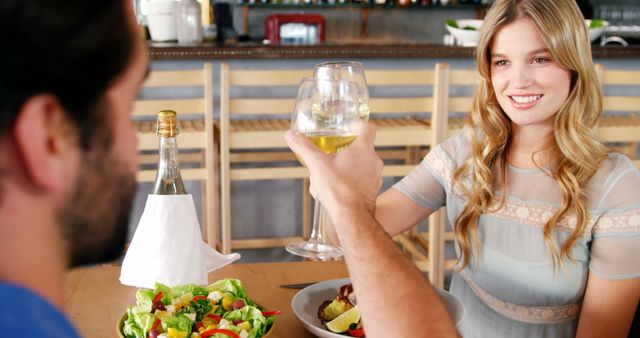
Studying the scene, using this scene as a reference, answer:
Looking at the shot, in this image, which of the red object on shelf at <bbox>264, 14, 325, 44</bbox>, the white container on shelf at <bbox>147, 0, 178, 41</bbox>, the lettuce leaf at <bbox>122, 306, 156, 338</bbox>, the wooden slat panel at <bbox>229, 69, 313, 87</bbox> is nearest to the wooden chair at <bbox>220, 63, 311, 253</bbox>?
the wooden slat panel at <bbox>229, 69, 313, 87</bbox>

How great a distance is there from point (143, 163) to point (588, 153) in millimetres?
2016

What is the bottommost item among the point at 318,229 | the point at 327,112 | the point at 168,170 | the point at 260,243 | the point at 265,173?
the point at 260,243

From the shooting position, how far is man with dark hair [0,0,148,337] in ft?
1.37

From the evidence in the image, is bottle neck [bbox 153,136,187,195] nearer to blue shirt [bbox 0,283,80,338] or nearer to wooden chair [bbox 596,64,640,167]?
blue shirt [bbox 0,283,80,338]

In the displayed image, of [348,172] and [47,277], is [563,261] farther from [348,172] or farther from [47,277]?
[47,277]

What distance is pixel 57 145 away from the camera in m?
0.44

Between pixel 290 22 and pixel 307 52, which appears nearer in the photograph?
pixel 307 52

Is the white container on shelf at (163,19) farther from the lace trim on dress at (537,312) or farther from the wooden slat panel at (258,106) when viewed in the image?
the lace trim on dress at (537,312)

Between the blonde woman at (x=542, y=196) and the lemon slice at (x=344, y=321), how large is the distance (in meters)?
0.50

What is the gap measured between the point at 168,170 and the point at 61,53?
791 mm

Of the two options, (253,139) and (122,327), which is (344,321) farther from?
(253,139)

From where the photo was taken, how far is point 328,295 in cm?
122

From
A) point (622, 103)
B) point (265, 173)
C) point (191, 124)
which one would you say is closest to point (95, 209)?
point (265, 173)

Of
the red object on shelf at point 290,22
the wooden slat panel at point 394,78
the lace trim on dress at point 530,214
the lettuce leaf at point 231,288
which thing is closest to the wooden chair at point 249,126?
the wooden slat panel at point 394,78
